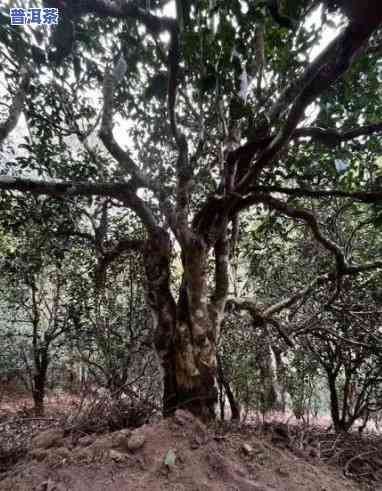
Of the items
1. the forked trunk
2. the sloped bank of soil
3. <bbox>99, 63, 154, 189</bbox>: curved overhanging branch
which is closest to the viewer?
the sloped bank of soil

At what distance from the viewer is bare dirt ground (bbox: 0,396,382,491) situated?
1559 millimetres

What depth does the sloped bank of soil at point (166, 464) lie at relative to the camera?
5.08 ft

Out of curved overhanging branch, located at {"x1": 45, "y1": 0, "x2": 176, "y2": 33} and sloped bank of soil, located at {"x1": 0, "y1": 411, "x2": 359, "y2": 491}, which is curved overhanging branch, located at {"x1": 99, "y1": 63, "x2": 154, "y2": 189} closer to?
curved overhanging branch, located at {"x1": 45, "y1": 0, "x2": 176, "y2": 33}

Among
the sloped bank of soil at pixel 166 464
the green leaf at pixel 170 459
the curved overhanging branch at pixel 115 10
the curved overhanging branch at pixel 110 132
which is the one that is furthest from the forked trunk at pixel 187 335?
the curved overhanging branch at pixel 115 10

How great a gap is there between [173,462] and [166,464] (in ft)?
0.15

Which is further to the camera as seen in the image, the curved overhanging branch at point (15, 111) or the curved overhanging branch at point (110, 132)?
the curved overhanging branch at point (15, 111)

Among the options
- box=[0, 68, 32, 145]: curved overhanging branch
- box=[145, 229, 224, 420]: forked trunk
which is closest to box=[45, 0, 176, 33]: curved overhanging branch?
box=[0, 68, 32, 145]: curved overhanging branch

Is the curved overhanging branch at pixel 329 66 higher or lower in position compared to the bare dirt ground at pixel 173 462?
higher

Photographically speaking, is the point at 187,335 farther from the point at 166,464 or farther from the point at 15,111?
the point at 15,111

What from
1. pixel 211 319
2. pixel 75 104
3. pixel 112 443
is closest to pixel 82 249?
pixel 75 104

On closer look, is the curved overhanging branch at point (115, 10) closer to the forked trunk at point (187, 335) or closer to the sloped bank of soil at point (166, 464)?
the forked trunk at point (187, 335)

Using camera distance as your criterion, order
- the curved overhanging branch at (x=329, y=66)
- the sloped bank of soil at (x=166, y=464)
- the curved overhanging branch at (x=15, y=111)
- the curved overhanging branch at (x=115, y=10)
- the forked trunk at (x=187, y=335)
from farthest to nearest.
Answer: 1. the curved overhanging branch at (x=15, y=111)
2. the forked trunk at (x=187, y=335)
3. the curved overhanging branch at (x=115, y=10)
4. the sloped bank of soil at (x=166, y=464)
5. the curved overhanging branch at (x=329, y=66)

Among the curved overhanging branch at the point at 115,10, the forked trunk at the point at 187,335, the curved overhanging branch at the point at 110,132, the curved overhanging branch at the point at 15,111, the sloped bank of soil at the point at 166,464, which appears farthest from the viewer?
the curved overhanging branch at the point at 15,111

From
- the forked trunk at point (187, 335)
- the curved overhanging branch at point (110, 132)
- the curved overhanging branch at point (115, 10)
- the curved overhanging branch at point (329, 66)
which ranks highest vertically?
the curved overhanging branch at point (115, 10)
